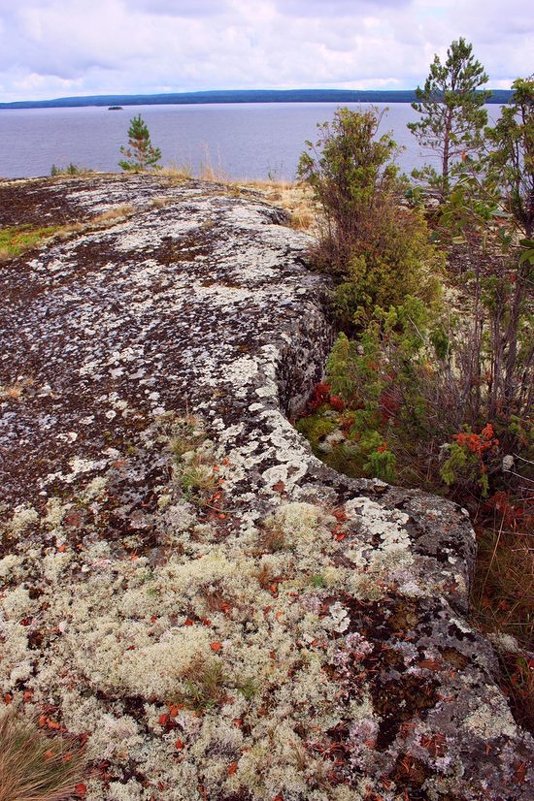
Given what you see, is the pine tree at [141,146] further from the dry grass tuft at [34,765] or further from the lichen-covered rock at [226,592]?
the dry grass tuft at [34,765]

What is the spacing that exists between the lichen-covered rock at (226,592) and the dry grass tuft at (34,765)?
126mm

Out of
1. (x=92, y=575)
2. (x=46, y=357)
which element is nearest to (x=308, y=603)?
(x=92, y=575)

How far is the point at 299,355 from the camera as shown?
590 centimetres

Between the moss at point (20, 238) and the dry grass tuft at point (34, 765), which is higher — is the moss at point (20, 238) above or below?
above

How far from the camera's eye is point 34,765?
8.32ft

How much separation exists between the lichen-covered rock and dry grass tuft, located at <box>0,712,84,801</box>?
0.41 ft

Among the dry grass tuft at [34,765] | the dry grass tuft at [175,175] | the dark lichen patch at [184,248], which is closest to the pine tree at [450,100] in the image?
the dry grass tuft at [175,175]

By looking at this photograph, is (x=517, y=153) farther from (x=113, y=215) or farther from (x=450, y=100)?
(x=450, y=100)

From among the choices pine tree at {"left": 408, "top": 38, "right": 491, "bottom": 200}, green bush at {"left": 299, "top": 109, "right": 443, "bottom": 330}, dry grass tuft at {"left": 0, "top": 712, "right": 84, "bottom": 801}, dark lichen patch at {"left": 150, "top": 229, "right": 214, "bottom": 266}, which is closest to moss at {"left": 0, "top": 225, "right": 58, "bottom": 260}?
dark lichen patch at {"left": 150, "top": 229, "right": 214, "bottom": 266}

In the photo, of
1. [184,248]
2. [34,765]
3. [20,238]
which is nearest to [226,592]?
[34,765]

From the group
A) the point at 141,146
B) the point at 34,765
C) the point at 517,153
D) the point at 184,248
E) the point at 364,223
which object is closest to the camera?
the point at 34,765

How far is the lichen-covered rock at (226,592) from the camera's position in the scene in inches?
100.0

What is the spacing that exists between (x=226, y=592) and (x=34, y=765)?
4.27ft

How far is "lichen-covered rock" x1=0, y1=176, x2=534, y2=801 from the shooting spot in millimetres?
2539
